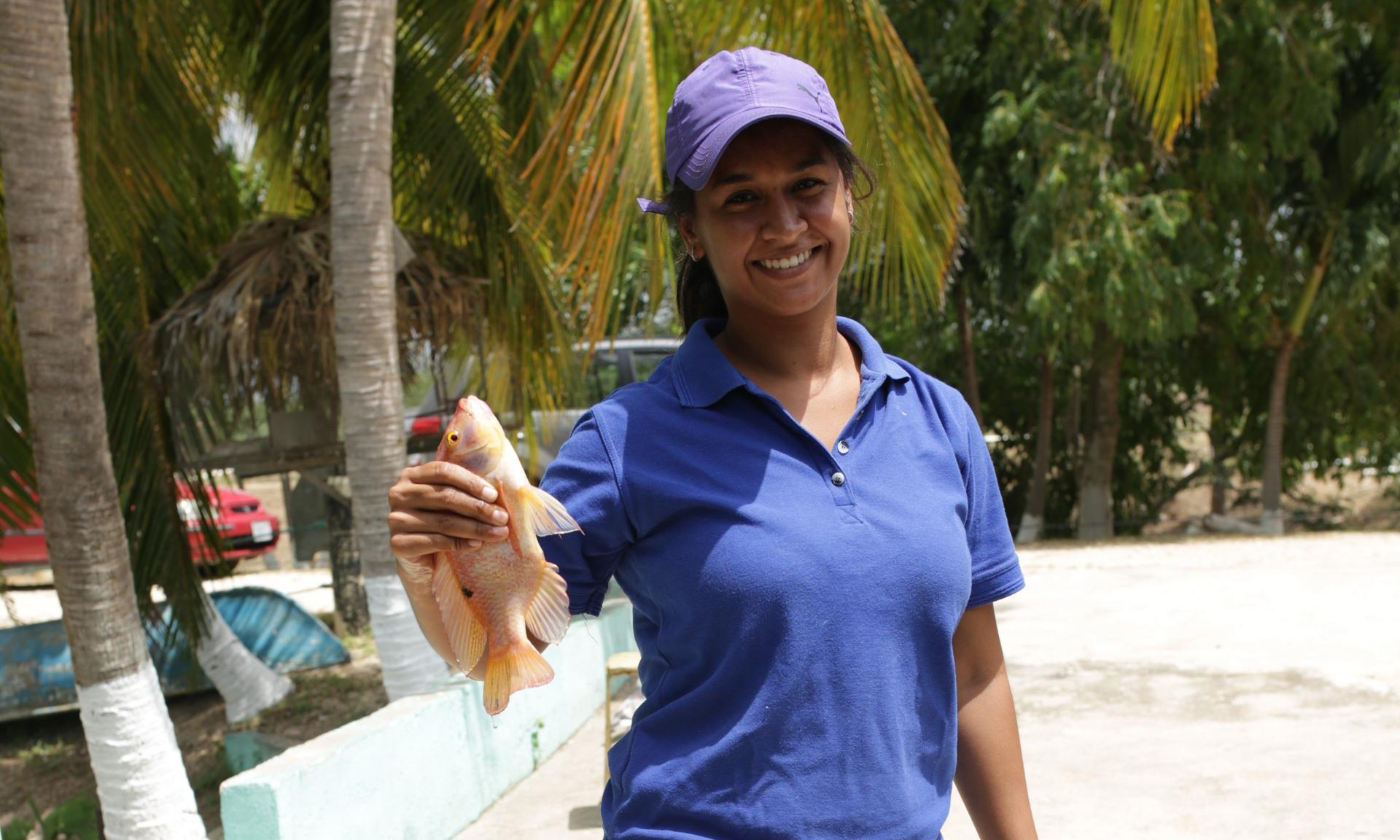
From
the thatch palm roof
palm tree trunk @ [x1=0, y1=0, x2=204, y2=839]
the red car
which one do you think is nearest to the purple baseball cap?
palm tree trunk @ [x1=0, y1=0, x2=204, y2=839]

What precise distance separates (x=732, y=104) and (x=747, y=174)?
100 mm

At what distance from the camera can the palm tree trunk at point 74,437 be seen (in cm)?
416

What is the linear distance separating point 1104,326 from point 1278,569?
555cm

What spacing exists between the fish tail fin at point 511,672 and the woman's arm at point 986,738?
0.66 metres

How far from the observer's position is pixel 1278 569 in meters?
10.7

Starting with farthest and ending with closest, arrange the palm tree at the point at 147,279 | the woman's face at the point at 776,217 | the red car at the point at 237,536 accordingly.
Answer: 1. the red car at the point at 237,536
2. the palm tree at the point at 147,279
3. the woman's face at the point at 776,217

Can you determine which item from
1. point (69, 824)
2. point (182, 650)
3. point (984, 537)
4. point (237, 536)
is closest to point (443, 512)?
point (984, 537)

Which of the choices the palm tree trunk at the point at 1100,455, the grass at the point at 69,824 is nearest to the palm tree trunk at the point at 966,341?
the palm tree trunk at the point at 1100,455

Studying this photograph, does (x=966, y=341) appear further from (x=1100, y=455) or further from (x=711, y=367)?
(x=711, y=367)

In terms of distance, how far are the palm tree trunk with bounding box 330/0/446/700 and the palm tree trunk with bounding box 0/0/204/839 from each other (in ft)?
3.29

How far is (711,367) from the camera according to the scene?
173 cm

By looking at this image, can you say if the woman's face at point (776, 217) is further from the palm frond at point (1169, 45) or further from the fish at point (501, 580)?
the palm frond at point (1169, 45)

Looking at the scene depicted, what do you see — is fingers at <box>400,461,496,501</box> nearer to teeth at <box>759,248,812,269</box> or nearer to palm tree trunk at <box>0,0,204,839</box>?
teeth at <box>759,248,812,269</box>

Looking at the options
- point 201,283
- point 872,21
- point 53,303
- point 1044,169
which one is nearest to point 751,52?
point 53,303
